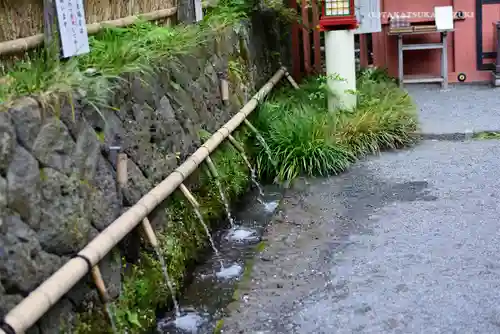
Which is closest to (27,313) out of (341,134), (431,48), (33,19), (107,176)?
(107,176)

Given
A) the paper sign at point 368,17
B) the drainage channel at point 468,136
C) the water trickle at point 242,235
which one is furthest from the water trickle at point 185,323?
the paper sign at point 368,17

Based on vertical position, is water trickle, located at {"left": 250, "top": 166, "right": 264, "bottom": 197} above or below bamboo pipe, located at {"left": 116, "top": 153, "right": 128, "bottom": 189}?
below

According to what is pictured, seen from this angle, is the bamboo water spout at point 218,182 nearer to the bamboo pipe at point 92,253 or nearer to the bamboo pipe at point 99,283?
the bamboo pipe at point 92,253

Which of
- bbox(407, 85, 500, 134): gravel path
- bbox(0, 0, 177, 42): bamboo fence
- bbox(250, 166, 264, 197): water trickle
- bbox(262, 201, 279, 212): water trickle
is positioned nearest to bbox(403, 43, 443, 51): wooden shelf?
bbox(407, 85, 500, 134): gravel path

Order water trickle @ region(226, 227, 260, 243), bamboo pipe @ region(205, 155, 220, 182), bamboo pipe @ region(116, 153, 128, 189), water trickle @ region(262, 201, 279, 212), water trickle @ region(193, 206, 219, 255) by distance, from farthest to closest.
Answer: water trickle @ region(262, 201, 279, 212), bamboo pipe @ region(205, 155, 220, 182), water trickle @ region(226, 227, 260, 243), water trickle @ region(193, 206, 219, 255), bamboo pipe @ region(116, 153, 128, 189)

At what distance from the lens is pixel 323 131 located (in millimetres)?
7352

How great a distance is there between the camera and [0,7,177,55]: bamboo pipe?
3.85 meters

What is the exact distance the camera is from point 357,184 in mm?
6645

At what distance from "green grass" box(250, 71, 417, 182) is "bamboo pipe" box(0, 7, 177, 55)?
1.64 meters

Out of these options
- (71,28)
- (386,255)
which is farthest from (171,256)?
(71,28)

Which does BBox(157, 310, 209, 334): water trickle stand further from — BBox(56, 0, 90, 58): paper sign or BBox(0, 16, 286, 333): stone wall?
BBox(56, 0, 90, 58): paper sign

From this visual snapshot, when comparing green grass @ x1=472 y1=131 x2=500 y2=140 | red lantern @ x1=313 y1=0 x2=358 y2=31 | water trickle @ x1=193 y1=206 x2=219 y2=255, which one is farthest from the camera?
red lantern @ x1=313 y1=0 x2=358 y2=31

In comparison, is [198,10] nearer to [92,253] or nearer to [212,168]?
[212,168]

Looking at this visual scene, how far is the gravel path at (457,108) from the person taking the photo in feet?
26.5
